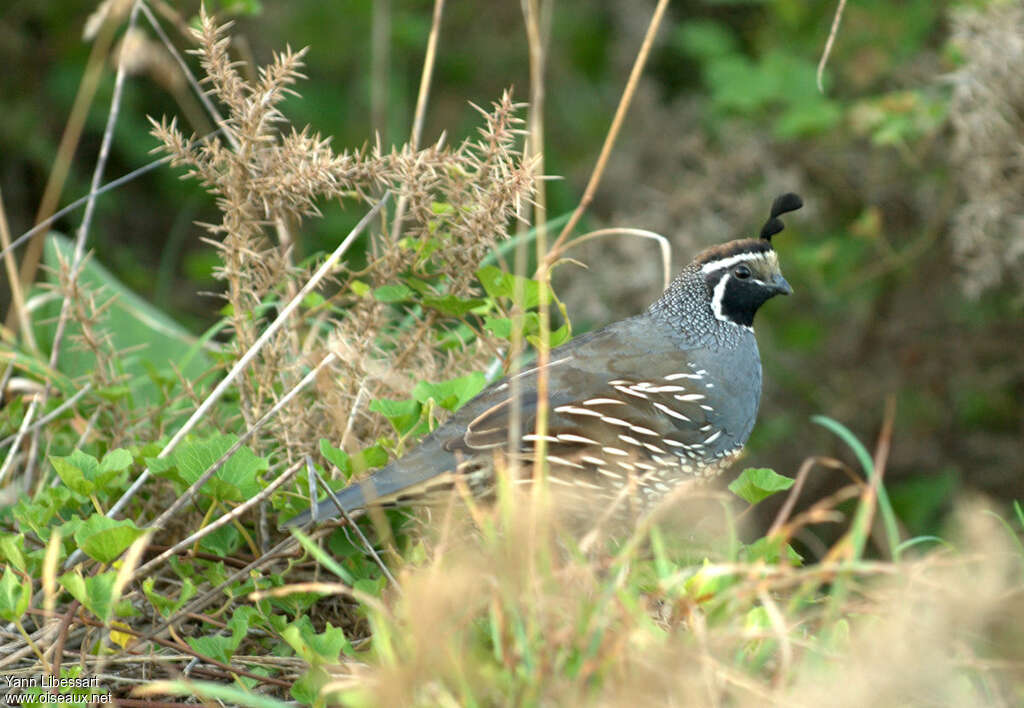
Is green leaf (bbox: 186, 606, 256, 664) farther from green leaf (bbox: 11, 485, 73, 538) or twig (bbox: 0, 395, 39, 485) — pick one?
twig (bbox: 0, 395, 39, 485)

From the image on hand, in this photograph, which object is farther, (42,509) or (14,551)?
(42,509)

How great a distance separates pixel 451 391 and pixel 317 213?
48 centimetres

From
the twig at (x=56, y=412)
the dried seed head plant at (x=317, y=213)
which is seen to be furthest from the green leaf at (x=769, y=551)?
the twig at (x=56, y=412)

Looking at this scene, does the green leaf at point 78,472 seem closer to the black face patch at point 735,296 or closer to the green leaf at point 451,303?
the green leaf at point 451,303

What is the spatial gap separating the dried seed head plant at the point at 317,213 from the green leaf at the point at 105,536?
19.0 inches

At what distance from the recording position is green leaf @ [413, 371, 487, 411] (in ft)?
8.32

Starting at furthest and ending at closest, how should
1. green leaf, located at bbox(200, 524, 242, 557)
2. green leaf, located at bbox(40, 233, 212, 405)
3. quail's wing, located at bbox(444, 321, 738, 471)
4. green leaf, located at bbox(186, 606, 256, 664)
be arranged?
green leaf, located at bbox(40, 233, 212, 405) < quail's wing, located at bbox(444, 321, 738, 471) < green leaf, located at bbox(200, 524, 242, 557) < green leaf, located at bbox(186, 606, 256, 664)

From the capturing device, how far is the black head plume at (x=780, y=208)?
3.04 meters

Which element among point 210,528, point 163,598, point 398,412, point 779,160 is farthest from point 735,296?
point 779,160

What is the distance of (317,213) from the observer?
2514 millimetres

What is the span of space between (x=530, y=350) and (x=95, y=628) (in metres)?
1.34

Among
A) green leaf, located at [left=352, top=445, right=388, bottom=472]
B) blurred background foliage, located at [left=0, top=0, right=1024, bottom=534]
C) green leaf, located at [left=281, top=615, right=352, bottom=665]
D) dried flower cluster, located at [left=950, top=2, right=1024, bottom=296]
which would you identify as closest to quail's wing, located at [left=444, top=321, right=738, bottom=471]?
green leaf, located at [left=352, top=445, right=388, bottom=472]

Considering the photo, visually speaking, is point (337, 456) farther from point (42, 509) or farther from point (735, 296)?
point (735, 296)

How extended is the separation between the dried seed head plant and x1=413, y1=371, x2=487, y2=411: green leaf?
1.6 inches
